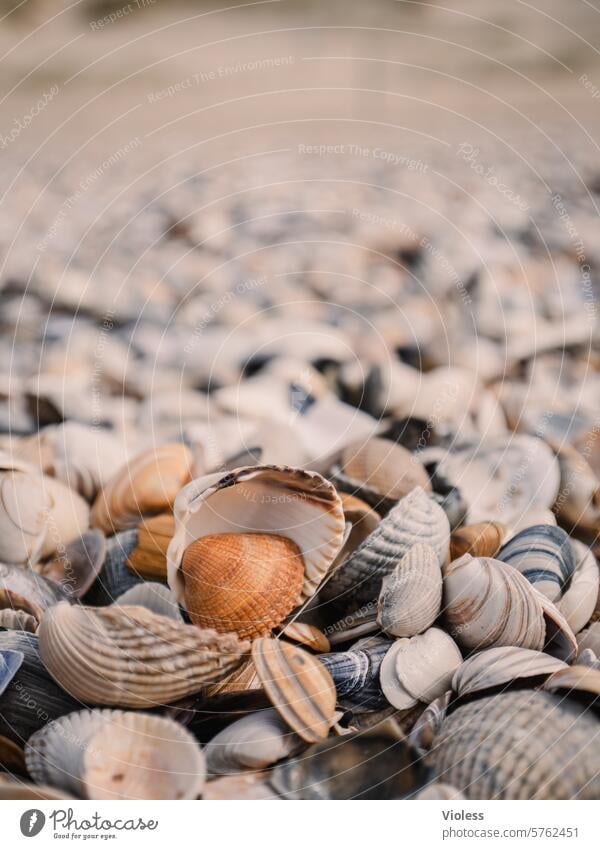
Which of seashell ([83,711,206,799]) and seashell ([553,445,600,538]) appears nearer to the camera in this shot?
seashell ([83,711,206,799])

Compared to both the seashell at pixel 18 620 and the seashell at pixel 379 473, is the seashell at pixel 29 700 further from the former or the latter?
the seashell at pixel 379 473

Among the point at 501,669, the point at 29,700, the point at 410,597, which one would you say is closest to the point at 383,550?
the point at 410,597

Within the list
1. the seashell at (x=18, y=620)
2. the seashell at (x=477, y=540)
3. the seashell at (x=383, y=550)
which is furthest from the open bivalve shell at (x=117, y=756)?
the seashell at (x=477, y=540)

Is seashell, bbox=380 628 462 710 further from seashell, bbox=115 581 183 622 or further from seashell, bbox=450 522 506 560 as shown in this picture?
seashell, bbox=115 581 183 622

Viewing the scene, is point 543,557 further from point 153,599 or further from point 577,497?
point 153,599

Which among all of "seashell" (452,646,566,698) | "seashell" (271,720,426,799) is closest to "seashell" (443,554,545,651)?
"seashell" (452,646,566,698)

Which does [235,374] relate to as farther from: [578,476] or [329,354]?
[578,476]

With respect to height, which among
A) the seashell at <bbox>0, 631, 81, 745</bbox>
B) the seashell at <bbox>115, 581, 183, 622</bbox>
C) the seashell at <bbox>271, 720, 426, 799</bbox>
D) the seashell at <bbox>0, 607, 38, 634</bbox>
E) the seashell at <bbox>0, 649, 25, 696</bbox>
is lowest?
the seashell at <bbox>271, 720, 426, 799</bbox>
